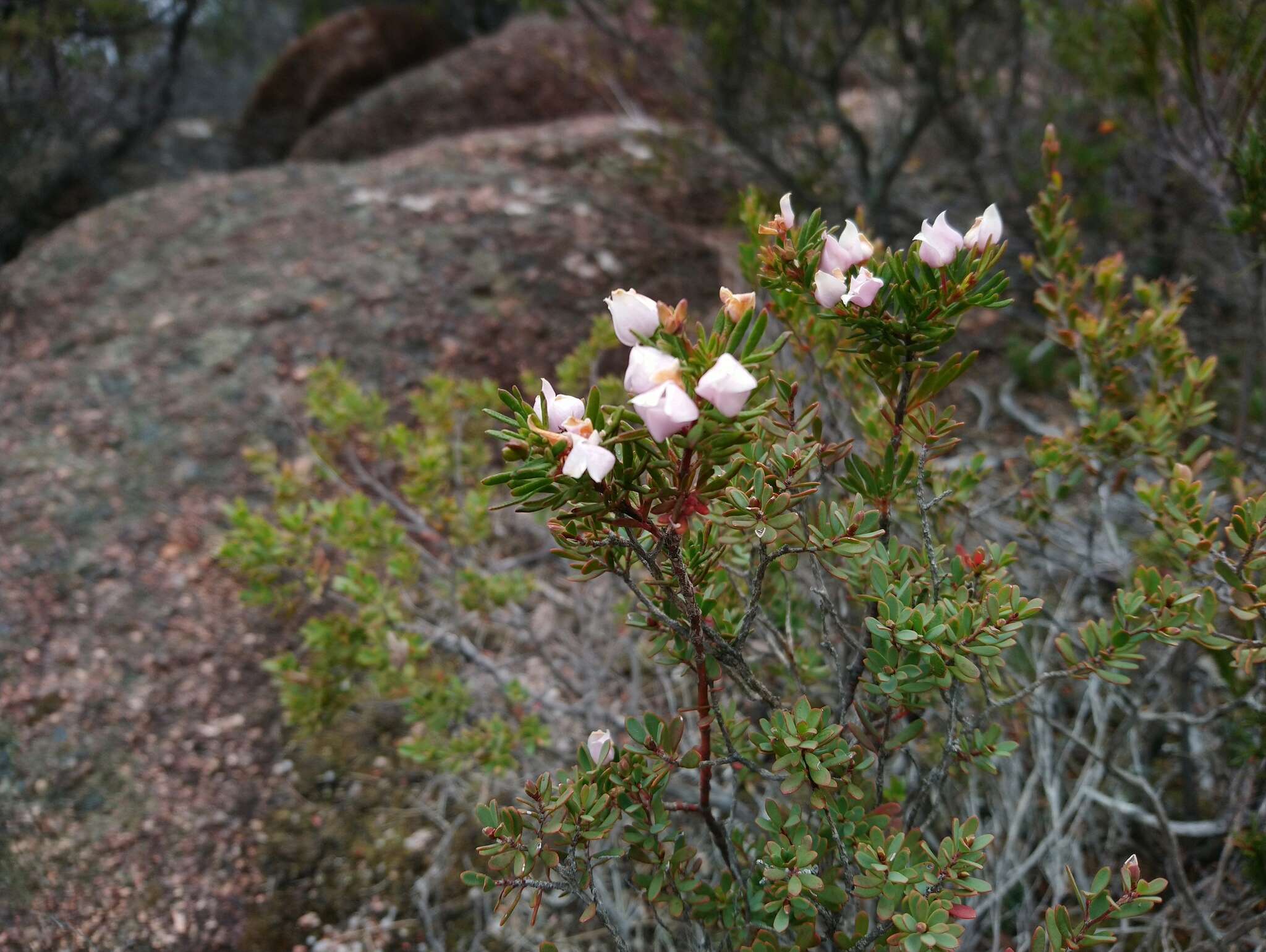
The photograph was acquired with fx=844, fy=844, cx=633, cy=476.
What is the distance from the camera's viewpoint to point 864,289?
924 millimetres

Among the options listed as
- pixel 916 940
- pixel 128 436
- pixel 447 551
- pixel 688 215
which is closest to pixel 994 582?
pixel 916 940

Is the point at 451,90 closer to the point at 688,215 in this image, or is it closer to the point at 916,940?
the point at 688,215

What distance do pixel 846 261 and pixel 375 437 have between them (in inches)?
61.2

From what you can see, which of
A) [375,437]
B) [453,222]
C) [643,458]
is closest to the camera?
[643,458]

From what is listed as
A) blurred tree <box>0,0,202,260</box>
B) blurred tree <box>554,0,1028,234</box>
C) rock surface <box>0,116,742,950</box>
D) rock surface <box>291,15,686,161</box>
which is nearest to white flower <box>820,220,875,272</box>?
rock surface <box>0,116,742,950</box>

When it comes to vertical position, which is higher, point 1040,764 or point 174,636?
point 1040,764

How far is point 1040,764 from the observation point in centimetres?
171

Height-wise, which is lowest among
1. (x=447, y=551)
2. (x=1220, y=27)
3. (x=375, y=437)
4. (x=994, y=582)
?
(x=447, y=551)

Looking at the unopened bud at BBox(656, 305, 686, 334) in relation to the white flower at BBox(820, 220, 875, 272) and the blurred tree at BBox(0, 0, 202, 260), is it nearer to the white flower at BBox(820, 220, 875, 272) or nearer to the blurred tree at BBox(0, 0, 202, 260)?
the white flower at BBox(820, 220, 875, 272)

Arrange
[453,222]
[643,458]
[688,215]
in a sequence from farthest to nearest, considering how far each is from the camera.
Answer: [688,215] → [453,222] → [643,458]

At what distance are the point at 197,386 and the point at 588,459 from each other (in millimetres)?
2759

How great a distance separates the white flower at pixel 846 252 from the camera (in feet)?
3.23

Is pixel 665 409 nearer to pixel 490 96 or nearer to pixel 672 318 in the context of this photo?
pixel 672 318

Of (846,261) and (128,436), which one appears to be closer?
(846,261)
